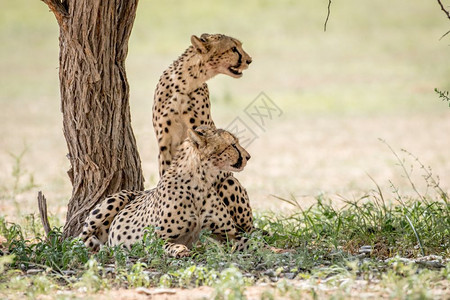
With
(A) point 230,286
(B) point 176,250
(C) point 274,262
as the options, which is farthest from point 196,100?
(A) point 230,286

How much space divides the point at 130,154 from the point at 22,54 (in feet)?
54.9

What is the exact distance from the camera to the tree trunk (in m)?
5.00

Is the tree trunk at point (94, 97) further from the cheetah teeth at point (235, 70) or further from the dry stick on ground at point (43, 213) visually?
the cheetah teeth at point (235, 70)

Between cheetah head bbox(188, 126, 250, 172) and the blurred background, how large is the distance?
0.79 meters

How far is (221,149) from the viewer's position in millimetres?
4699

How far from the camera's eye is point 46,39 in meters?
22.1

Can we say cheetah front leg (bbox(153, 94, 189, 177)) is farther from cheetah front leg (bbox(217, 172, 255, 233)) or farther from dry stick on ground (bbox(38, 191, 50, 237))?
dry stick on ground (bbox(38, 191, 50, 237))

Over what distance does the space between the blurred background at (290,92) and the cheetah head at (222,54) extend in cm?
103

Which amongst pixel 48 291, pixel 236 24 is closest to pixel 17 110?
pixel 236 24

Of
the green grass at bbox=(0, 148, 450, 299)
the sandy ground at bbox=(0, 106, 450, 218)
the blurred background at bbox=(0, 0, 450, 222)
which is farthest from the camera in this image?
the blurred background at bbox=(0, 0, 450, 222)

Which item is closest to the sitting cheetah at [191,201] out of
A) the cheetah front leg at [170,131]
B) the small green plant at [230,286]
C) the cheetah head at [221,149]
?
the cheetah head at [221,149]

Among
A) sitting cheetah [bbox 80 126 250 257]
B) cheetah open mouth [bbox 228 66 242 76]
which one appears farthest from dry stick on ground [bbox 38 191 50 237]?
cheetah open mouth [bbox 228 66 242 76]

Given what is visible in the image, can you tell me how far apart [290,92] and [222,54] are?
12.1 metres

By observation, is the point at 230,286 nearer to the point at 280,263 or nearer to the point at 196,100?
the point at 280,263
